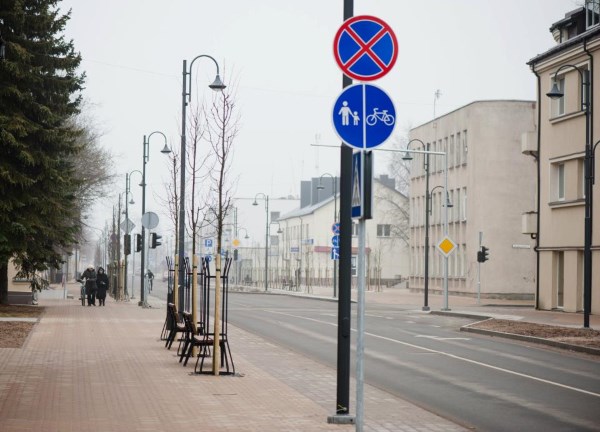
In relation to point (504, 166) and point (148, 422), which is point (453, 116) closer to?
point (504, 166)

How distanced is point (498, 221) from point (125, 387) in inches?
2137

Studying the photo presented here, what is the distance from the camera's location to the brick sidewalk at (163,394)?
36.1ft

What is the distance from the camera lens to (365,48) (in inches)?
375

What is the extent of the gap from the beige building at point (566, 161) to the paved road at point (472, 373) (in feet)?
38.8

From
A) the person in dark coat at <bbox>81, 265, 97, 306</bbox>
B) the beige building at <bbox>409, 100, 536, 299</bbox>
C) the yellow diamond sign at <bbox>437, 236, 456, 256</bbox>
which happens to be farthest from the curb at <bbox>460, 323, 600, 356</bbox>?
the beige building at <bbox>409, 100, 536, 299</bbox>

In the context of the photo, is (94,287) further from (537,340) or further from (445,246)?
(537,340)

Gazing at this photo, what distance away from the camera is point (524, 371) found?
18406 mm

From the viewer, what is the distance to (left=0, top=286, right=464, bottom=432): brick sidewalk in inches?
433

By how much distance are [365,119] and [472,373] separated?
9.67 meters

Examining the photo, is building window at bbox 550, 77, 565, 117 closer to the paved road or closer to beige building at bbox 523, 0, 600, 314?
beige building at bbox 523, 0, 600, 314

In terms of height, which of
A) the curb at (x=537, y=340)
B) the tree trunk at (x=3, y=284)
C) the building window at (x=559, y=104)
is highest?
the building window at (x=559, y=104)

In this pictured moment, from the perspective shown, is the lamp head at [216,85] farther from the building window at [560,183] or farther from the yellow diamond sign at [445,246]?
the building window at [560,183]

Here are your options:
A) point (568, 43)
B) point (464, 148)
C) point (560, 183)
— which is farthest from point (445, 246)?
point (464, 148)

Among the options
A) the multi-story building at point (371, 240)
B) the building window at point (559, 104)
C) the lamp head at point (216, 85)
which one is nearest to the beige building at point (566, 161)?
the building window at point (559, 104)
